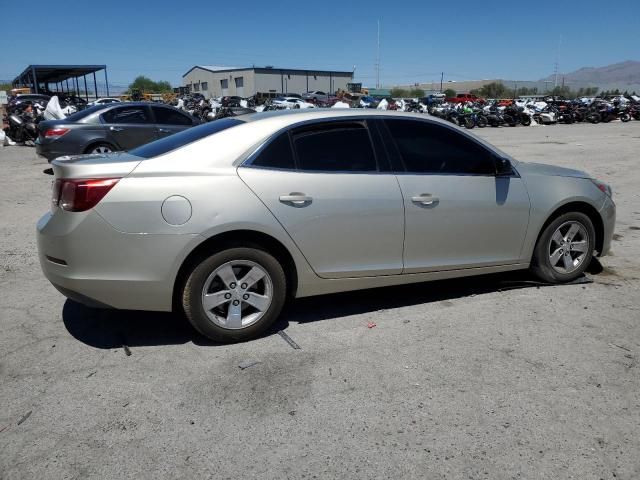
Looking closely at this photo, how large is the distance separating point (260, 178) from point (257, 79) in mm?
88977

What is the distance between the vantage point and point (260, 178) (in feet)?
11.8

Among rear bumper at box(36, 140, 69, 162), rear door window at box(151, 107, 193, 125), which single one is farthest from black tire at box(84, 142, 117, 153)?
rear door window at box(151, 107, 193, 125)

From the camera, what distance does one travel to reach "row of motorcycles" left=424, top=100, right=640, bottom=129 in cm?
2753

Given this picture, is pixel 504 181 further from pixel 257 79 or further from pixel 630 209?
pixel 257 79

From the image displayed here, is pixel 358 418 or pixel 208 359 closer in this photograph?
pixel 358 418

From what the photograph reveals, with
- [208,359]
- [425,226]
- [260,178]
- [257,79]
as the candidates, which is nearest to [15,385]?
[208,359]

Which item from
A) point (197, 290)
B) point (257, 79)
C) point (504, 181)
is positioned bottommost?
point (197, 290)

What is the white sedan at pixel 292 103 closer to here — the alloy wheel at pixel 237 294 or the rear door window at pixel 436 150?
the rear door window at pixel 436 150

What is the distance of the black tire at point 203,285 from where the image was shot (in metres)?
3.50

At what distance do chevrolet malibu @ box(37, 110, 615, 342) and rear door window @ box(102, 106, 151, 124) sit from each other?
762 cm

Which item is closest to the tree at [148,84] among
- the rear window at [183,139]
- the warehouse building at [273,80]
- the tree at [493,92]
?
the warehouse building at [273,80]

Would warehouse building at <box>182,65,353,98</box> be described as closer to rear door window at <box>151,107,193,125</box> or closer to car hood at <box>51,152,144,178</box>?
rear door window at <box>151,107,193,125</box>

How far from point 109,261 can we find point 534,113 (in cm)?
3142

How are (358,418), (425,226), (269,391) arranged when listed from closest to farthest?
(358,418)
(269,391)
(425,226)
